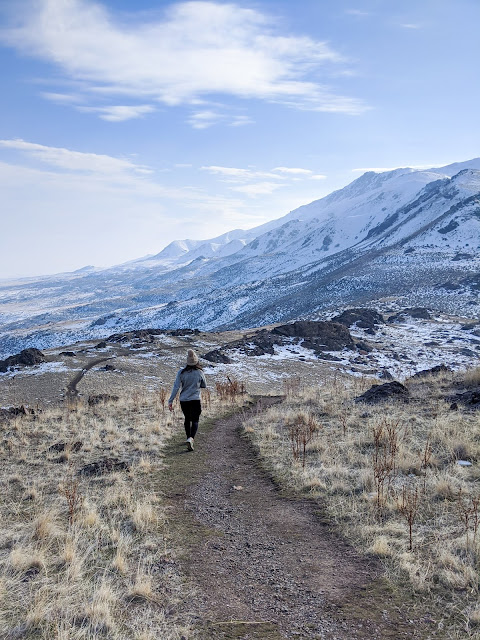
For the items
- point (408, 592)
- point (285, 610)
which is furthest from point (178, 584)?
point (408, 592)

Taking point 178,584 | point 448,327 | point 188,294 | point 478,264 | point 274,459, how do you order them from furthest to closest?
point 188,294 < point 478,264 < point 448,327 < point 274,459 < point 178,584

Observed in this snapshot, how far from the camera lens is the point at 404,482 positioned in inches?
235

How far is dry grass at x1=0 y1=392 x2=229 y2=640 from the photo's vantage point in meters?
3.25

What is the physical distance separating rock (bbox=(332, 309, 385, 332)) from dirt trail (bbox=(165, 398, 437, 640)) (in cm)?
4165

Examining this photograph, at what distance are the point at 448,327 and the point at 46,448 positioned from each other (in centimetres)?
4701

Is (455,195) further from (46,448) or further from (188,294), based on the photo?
(46,448)

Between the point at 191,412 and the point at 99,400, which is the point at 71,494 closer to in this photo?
the point at 191,412

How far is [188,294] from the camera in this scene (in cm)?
16238

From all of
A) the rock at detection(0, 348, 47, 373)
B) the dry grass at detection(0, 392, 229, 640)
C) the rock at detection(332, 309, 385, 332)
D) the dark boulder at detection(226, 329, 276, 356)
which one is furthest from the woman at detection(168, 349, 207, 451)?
the rock at detection(332, 309, 385, 332)

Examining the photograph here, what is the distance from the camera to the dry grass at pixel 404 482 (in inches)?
153

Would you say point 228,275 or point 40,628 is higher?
point 228,275

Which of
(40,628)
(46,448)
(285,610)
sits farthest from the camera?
(46,448)

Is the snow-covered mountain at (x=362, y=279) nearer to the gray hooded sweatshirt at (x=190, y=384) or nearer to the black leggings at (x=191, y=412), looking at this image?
the black leggings at (x=191, y=412)

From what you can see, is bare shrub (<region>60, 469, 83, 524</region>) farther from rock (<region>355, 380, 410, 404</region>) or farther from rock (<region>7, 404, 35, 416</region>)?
rock (<region>355, 380, 410, 404</region>)
